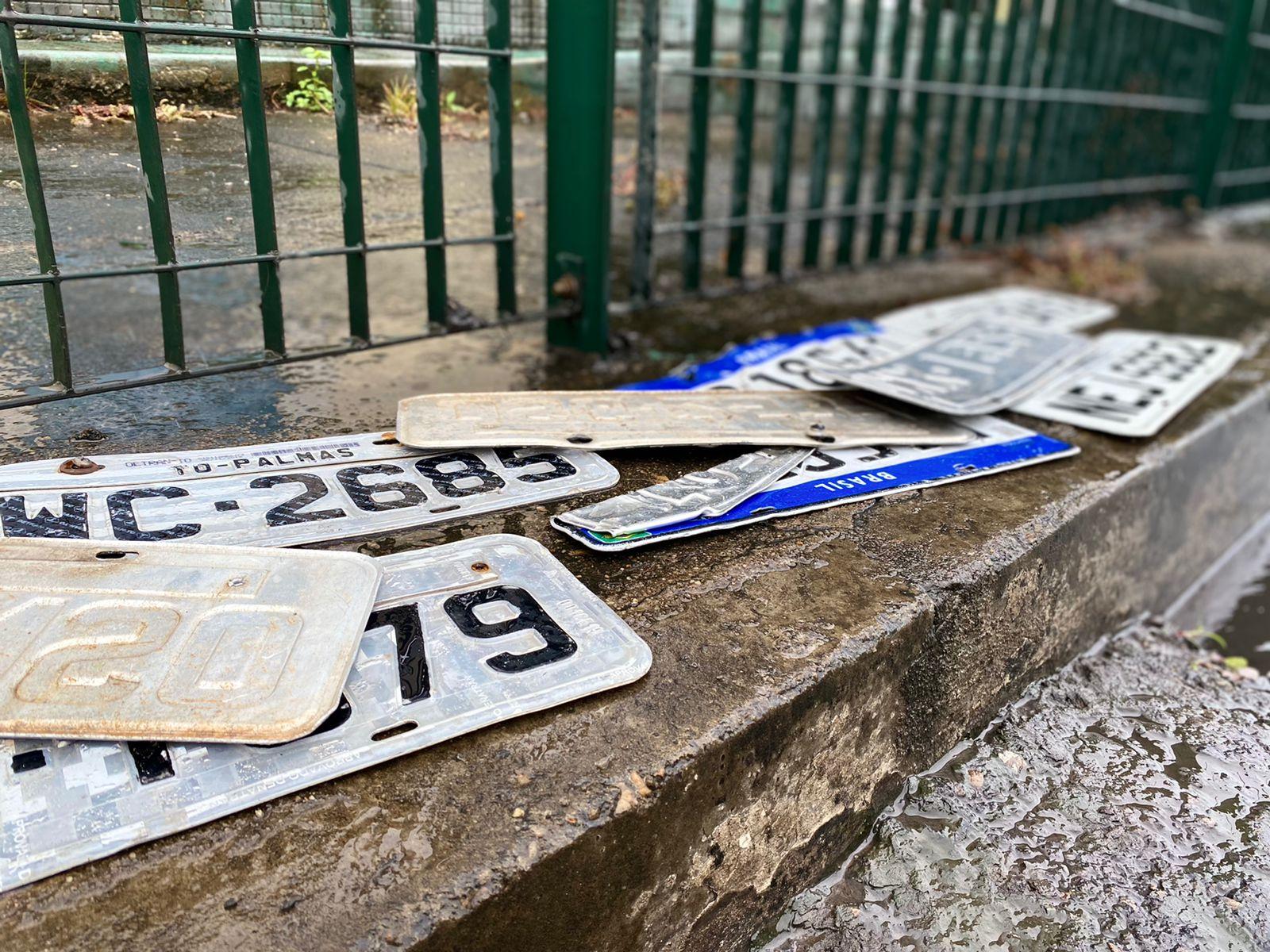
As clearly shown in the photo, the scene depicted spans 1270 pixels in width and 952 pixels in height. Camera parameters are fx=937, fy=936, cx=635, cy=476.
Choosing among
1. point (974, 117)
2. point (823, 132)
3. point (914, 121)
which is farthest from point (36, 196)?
point (974, 117)

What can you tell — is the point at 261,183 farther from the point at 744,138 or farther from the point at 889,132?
the point at 889,132

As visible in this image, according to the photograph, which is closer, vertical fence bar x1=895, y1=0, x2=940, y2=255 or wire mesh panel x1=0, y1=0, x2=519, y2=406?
wire mesh panel x1=0, y1=0, x2=519, y2=406

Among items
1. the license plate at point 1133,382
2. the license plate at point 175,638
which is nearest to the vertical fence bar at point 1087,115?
the license plate at point 1133,382

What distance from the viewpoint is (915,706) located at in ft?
5.11

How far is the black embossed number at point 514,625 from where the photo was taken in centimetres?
127

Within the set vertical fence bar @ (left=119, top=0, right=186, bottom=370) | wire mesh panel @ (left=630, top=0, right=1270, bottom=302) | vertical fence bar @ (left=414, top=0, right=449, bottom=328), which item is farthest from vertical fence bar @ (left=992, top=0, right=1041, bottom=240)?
vertical fence bar @ (left=119, top=0, right=186, bottom=370)

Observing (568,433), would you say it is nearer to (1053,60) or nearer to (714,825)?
(714,825)

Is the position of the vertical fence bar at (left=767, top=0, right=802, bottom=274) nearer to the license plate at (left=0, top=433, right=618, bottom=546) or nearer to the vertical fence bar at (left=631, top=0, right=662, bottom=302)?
the vertical fence bar at (left=631, top=0, right=662, bottom=302)

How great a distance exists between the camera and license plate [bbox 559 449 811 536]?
1.61 metres

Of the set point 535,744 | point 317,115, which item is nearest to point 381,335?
point 317,115

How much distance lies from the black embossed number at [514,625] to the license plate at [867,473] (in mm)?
199

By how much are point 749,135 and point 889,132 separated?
858mm

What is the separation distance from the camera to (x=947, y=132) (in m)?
3.90

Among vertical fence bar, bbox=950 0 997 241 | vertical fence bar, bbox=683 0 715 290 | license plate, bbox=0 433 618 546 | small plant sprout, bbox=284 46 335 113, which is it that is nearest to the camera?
license plate, bbox=0 433 618 546
